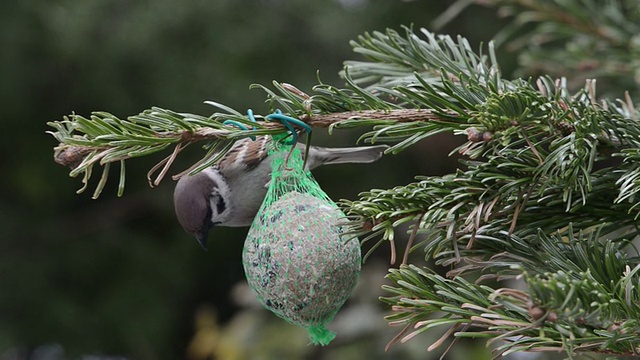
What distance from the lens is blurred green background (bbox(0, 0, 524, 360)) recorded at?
317cm

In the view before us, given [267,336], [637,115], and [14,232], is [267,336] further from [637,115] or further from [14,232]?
[637,115]

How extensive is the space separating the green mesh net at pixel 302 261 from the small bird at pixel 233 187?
250mm

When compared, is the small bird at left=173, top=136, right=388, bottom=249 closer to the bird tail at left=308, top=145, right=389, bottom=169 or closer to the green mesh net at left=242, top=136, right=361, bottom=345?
the bird tail at left=308, top=145, right=389, bottom=169

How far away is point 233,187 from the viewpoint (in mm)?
1777

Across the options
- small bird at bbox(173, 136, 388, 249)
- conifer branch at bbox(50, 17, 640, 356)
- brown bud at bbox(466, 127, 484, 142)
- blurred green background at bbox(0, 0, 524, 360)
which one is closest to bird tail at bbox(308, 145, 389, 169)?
small bird at bbox(173, 136, 388, 249)

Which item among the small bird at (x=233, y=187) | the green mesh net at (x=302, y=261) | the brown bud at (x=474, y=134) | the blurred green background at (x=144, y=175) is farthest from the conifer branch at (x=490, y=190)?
the blurred green background at (x=144, y=175)

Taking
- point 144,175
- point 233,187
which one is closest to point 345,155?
point 233,187

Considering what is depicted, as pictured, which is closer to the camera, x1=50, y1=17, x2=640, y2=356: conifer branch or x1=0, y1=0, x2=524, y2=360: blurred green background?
x1=50, y1=17, x2=640, y2=356: conifer branch

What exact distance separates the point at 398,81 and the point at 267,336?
7.11 feet

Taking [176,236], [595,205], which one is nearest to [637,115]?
[595,205]

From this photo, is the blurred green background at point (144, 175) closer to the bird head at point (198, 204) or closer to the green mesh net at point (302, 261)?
the bird head at point (198, 204)

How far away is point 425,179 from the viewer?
969 millimetres

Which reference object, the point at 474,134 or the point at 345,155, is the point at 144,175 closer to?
the point at 345,155

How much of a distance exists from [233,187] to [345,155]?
26 cm
